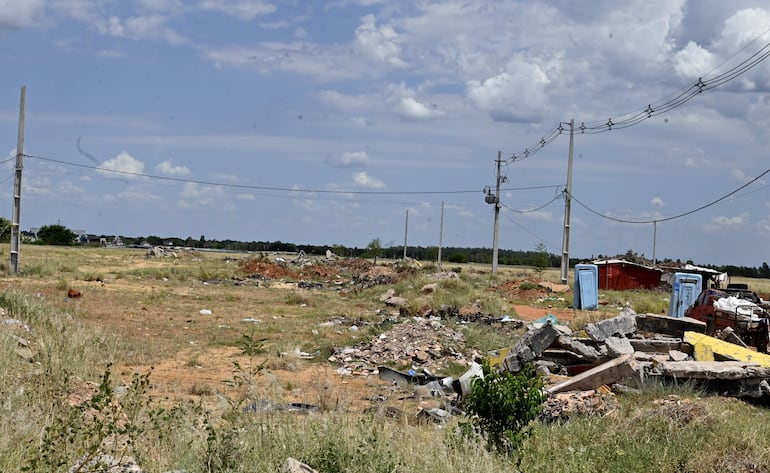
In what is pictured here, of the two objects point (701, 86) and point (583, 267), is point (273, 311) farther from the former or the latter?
point (701, 86)

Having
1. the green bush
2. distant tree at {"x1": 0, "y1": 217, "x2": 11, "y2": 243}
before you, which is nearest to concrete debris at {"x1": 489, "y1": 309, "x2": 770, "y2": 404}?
the green bush

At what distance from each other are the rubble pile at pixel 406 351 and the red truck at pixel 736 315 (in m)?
5.38

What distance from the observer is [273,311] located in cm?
2422

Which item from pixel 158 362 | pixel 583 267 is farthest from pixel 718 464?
pixel 583 267

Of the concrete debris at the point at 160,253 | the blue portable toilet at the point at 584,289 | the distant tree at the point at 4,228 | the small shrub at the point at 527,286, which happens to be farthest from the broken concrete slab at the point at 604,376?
the concrete debris at the point at 160,253

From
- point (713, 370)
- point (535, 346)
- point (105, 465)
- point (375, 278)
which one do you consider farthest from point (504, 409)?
point (375, 278)

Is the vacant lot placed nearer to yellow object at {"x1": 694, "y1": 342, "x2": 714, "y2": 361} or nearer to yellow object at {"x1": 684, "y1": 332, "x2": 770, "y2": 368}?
yellow object at {"x1": 684, "y1": 332, "x2": 770, "y2": 368}

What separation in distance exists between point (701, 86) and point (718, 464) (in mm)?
21349

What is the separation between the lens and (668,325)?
15.2 m

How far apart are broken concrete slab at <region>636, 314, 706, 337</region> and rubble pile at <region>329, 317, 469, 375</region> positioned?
12.2 ft

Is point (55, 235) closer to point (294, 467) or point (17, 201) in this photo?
point (17, 201)

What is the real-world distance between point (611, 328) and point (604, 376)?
13.8ft

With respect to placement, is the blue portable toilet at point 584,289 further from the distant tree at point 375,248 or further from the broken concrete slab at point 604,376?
A: the distant tree at point 375,248

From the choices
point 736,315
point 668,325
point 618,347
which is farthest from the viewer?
point 736,315
